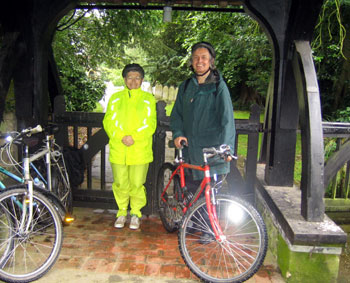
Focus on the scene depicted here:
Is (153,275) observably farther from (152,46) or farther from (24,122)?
(152,46)

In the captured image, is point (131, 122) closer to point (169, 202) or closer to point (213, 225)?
point (169, 202)

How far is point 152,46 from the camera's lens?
15.6 meters

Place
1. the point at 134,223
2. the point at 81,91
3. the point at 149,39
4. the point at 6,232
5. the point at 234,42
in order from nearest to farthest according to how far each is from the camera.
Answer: the point at 6,232
the point at 134,223
the point at 81,91
the point at 149,39
the point at 234,42

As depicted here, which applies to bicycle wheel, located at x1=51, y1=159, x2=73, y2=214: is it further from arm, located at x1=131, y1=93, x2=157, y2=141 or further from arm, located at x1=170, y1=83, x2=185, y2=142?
arm, located at x1=170, y1=83, x2=185, y2=142

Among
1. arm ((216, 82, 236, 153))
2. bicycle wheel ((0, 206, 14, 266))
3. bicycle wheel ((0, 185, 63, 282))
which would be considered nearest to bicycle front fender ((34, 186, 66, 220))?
bicycle wheel ((0, 185, 63, 282))

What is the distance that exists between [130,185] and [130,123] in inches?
30.0

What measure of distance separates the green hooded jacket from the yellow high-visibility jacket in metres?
0.57

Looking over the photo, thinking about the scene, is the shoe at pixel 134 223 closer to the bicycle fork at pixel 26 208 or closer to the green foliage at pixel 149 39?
the bicycle fork at pixel 26 208

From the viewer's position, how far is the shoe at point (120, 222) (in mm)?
4074

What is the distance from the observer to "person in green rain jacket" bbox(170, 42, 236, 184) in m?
3.23

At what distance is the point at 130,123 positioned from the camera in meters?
3.91

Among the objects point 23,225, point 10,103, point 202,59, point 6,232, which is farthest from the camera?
point 10,103

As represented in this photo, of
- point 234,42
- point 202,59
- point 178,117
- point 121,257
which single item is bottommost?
point 121,257

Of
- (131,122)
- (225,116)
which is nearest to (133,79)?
(131,122)
